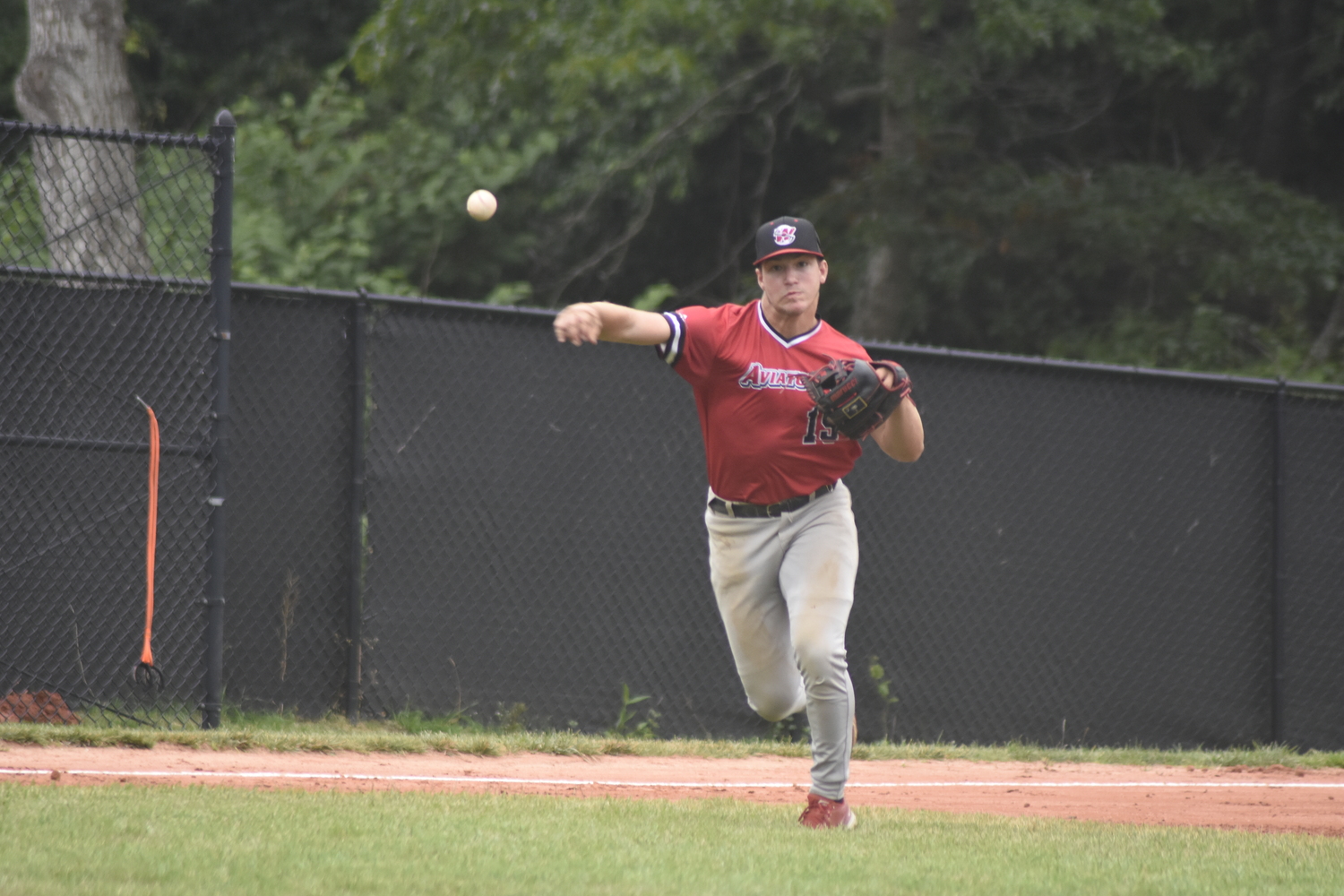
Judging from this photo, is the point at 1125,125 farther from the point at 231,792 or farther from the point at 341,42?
the point at 231,792

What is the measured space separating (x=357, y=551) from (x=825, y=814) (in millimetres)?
3163

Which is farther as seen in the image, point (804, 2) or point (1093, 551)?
point (804, 2)

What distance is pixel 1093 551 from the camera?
8.16 meters

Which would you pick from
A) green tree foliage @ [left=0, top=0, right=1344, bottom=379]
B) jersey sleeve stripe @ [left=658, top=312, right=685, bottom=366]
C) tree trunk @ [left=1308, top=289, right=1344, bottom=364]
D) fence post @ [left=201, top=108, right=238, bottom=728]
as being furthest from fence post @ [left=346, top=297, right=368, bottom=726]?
tree trunk @ [left=1308, top=289, right=1344, bottom=364]

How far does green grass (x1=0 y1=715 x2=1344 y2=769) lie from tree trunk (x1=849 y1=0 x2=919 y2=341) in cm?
663

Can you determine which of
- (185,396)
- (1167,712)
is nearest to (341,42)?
(185,396)

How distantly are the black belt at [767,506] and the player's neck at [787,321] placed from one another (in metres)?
0.57

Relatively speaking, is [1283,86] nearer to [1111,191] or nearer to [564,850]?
[1111,191]

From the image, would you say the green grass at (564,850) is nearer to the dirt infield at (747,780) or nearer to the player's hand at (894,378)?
the dirt infield at (747,780)

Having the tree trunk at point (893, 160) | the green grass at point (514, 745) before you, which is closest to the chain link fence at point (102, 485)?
the green grass at point (514, 745)

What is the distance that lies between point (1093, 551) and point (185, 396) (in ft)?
17.1

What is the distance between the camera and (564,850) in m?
3.95

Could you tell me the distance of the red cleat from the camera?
4.59 metres

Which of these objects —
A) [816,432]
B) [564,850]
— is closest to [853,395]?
[816,432]
